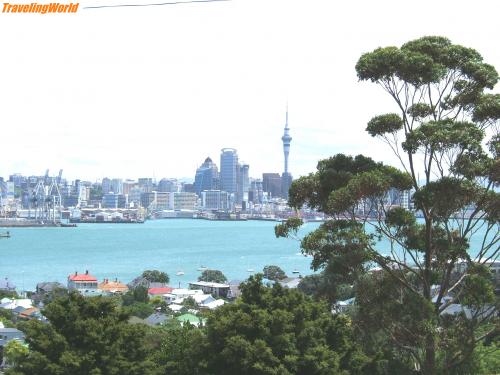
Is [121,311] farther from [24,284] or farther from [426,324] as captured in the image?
[24,284]

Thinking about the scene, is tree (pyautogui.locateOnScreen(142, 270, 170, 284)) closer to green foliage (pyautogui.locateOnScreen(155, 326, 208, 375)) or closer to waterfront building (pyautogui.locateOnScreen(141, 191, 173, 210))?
green foliage (pyautogui.locateOnScreen(155, 326, 208, 375))

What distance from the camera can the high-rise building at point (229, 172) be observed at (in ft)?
333

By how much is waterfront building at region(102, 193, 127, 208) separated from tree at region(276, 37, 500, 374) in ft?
314

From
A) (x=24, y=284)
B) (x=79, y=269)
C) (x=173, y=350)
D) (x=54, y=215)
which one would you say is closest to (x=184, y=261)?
(x=79, y=269)

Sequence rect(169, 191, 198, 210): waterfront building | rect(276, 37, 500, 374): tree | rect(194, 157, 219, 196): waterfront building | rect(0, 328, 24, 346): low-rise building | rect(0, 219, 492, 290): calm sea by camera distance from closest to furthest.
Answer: rect(276, 37, 500, 374): tree < rect(0, 328, 24, 346): low-rise building < rect(0, 219, 492, 290): calm sea < rect(169, 191, 198, 210): waterfront building < rect(194, 157, 219, 196): waterfront building

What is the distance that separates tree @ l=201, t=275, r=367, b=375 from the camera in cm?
455

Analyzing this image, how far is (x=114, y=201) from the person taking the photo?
99062 millimetres

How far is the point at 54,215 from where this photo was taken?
78.2 meters

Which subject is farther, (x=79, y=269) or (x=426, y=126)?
(x=79, y=269)

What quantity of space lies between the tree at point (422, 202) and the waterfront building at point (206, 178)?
98.5 metres

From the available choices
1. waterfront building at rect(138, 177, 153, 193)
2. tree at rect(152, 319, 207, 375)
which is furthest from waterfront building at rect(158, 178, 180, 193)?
tree at rect(152, 319, 207, 375)

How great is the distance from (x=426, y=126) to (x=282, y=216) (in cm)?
8252

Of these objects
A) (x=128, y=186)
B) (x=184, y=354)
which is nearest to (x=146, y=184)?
(x=128, y=186)

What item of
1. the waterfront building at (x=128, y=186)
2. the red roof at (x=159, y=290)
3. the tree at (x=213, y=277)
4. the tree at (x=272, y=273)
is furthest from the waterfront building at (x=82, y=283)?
the waterfront building at (x=128, y=186)
